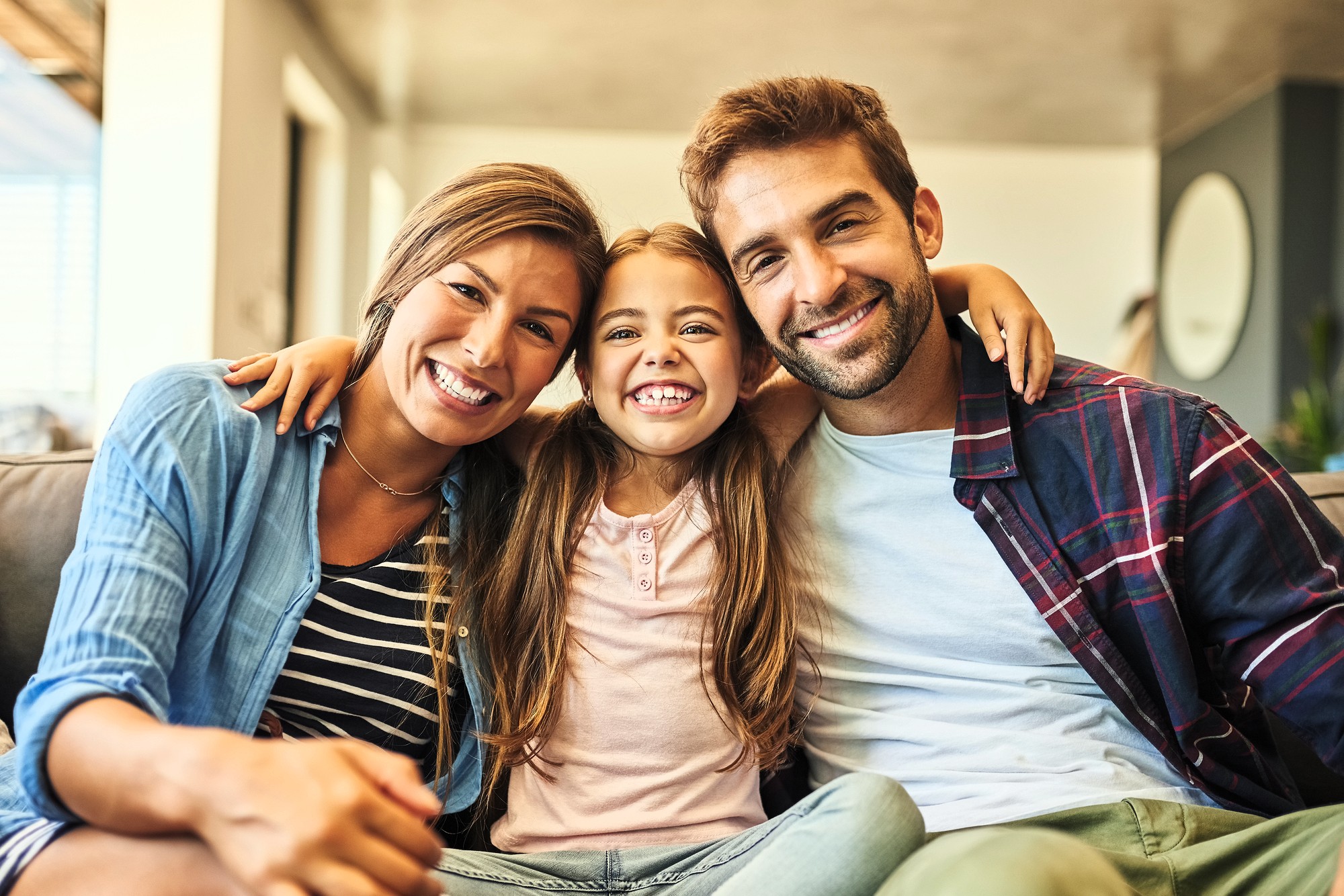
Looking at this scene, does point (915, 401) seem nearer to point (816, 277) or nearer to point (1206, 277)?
point (816, 277)

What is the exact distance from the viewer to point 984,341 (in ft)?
4.40

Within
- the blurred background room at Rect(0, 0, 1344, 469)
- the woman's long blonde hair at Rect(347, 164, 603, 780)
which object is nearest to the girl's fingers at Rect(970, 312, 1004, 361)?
the woman's long blonde hair at Rect(347, 164, 603, 780)

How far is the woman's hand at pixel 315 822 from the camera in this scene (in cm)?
70

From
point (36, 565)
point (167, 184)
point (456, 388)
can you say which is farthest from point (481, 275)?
point (167, 184)

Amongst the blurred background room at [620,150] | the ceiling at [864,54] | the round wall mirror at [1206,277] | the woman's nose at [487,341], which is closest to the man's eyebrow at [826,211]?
the woman's nose at [487,341]

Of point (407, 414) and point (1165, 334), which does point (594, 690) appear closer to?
point (407, 414)

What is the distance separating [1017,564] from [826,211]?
20.1 inches

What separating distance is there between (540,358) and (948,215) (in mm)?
6168

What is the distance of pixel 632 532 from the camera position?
1365 mm

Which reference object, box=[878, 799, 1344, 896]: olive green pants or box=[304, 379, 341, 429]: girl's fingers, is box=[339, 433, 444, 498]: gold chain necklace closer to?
box=[304, 379, 341, 429]: girl's fingers

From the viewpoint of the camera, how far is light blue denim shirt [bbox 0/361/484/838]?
880mm

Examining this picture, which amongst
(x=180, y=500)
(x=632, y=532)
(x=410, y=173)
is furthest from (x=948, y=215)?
(x=180, y=500)

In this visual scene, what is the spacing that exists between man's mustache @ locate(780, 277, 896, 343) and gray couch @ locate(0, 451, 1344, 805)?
31.8 inches

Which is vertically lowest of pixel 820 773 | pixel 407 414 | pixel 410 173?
pixel 820 773
